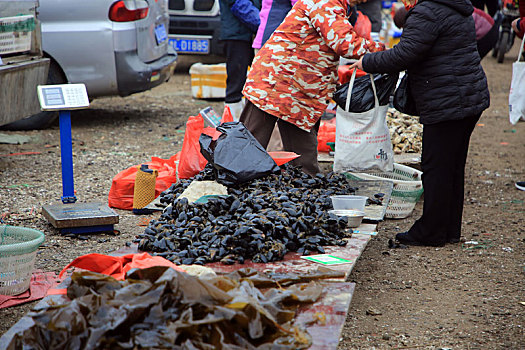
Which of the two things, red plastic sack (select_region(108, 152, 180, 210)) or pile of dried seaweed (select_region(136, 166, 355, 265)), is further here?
red plastic sack (select_region(108, 152, 180, 210))

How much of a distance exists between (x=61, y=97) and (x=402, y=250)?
2.77m

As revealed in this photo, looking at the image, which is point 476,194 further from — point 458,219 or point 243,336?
point 243,336

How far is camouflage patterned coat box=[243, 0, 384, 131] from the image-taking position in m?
4.76

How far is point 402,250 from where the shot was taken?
4.82 meters

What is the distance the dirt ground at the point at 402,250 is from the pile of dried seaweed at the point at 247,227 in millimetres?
538

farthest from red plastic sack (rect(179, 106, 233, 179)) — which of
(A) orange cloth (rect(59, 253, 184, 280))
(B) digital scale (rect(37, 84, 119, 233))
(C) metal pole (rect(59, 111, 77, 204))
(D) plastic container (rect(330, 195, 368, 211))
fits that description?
(A) orange cloth (rect(59, 253, 184, 280))

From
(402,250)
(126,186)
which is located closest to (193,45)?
(126,186)

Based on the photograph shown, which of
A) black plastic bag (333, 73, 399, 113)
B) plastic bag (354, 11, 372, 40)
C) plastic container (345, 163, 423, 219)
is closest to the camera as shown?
black plastic bag (333, 73, 399, 113)

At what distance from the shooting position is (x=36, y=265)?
4.18 meters

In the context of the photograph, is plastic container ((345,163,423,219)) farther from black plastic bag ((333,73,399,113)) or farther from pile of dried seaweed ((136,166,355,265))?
pile of dried seaweed ((136,166,355,265))

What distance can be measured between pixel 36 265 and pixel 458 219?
3016 mm

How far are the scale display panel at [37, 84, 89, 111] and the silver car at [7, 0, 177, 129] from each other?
287cm

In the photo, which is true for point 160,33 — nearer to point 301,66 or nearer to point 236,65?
point 236,65

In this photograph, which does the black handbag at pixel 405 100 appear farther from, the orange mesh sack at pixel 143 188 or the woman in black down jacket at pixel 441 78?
the orange mesh sack at pixel 143 188
